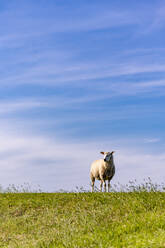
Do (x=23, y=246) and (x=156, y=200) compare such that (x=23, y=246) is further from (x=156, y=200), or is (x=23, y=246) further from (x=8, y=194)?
(x=8, y=194)

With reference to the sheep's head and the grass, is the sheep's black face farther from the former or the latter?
the grass

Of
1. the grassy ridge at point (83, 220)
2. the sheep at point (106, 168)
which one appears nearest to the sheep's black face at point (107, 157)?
the sheep at point (106, 168)

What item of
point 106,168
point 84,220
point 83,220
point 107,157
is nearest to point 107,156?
point 107,157

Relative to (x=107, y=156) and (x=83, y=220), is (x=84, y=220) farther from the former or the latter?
(x=107, y=156)

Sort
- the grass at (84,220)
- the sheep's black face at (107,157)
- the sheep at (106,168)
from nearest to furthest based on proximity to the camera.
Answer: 1. the grass at (84,220)
2. the sheep's black face at (107,157)
3. the sheep at (106,168)

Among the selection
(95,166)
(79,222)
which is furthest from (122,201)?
(95,166)

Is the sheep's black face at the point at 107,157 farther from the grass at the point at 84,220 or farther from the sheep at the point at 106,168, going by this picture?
the grass at the point at 84,220

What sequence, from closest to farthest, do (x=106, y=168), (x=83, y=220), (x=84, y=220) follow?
(x=84, y=220)
(x=83, y=220)
(x=106, y=168)

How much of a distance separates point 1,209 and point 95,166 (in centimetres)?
890

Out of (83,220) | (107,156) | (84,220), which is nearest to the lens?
(84,220)

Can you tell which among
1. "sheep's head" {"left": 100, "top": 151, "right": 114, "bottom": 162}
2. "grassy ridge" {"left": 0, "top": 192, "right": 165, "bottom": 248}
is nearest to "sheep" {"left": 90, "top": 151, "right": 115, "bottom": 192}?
"sheep's head" {"left": 100, "top": 151, "right": 114, "bottom": 162}

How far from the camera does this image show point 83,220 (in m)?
13.2

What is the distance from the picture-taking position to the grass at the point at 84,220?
34.0ft

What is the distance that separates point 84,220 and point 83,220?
1.85ft
